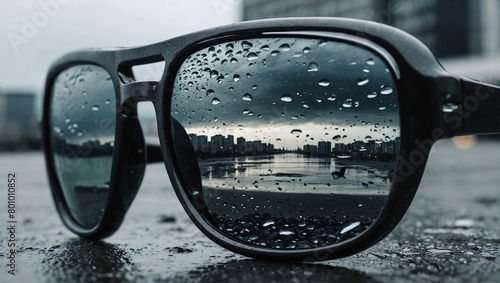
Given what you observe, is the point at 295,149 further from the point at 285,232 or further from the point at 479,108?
the point at 479,108

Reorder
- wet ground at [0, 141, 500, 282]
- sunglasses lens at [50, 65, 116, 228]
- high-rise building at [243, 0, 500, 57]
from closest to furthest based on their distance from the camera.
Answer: wet ground at [0, 141, 500, 282] → sunglasses lens at [50, 65, 116, 228] → high-rise building at [243, 0, 500, 57]

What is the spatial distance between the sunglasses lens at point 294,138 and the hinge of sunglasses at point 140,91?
3.0 inches

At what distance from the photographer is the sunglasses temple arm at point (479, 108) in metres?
0.48

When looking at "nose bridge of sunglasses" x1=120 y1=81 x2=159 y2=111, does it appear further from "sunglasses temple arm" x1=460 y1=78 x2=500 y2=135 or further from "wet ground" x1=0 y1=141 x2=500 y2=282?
"sunglasses temple arm" x1=460 y1=78 x2=500 y2=135

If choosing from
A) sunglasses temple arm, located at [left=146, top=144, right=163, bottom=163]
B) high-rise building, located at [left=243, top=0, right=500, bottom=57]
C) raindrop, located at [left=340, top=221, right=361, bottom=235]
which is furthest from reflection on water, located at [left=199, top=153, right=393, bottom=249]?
high-rise building, located at [left=243, top=0, right=500, bottom=57]

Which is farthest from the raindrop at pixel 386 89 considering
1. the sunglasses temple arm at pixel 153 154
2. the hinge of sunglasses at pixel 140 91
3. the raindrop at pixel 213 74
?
the sunglasses temple arm at pixel 153 154

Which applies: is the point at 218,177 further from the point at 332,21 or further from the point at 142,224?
the point at 142,224

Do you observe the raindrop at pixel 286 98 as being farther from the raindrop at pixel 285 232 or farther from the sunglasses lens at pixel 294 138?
the raindrop at pixel 285 232

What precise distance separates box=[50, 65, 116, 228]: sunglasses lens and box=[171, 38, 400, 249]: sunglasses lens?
225 mm

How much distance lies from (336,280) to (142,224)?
0.57 metres

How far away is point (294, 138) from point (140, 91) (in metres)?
0.26

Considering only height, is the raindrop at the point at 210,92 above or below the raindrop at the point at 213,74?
below

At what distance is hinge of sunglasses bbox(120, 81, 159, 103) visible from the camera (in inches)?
25.2

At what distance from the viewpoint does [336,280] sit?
1.42 feet
